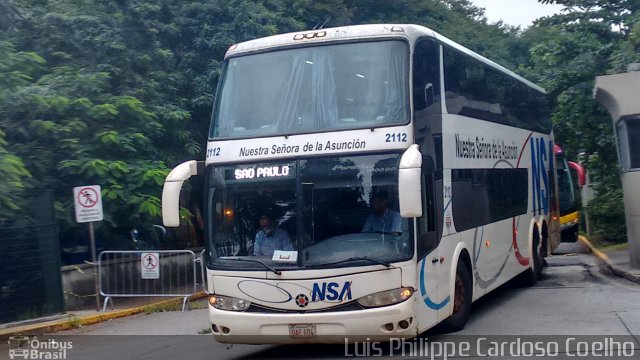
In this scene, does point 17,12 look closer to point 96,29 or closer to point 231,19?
point 96,29

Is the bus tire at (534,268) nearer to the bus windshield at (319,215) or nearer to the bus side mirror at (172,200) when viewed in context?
the bus windshield at (319,215)

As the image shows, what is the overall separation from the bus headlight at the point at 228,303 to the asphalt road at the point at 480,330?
Answer: 3.94 ft

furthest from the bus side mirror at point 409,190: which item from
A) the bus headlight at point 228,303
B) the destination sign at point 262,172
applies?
the bus headlight at point 228,303

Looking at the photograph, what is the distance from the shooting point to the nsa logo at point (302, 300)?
31.2 feet

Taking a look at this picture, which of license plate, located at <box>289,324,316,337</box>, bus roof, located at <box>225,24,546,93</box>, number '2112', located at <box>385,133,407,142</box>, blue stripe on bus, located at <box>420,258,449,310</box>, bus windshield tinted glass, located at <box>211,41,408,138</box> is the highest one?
bus roof, located at <box>225,24,546,93</box>

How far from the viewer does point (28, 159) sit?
15.8 metres

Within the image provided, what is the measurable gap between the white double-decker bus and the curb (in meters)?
5.31

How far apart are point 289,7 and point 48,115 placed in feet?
30.6

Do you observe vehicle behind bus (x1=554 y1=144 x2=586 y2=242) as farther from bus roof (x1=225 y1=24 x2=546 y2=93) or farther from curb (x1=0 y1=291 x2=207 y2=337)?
bus roof (x1=225 y1=24 x2=546 y2=93)

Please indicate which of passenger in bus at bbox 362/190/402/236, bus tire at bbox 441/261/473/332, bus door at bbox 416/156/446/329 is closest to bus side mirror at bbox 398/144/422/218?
passenger in bus at bbox 362/190/402/236

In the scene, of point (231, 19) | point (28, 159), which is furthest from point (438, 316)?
point (231, 19)

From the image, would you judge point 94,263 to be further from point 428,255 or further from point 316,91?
point 428,255

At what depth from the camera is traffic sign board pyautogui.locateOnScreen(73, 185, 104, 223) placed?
596 inches

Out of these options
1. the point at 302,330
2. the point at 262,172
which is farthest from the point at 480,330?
the point at 262,172
